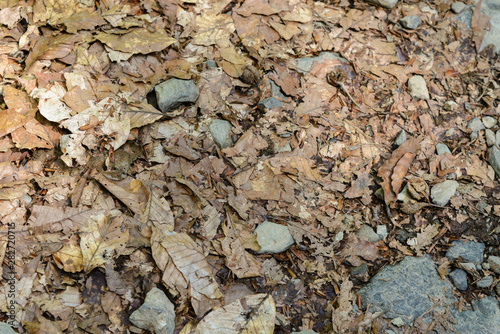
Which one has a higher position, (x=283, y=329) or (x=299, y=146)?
(x=299, y=146)

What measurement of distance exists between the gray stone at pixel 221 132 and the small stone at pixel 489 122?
2730 mm

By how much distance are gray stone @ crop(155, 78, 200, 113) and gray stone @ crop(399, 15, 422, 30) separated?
2591 millimetres

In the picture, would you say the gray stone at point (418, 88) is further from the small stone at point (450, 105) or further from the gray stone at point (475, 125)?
the gray stone at point (475, 125)

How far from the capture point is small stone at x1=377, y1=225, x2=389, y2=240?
3.04 metres

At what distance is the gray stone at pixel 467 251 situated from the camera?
10.0 ft

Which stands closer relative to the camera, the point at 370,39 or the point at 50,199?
the point at 50,199

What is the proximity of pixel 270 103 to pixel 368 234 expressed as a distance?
1479 mm

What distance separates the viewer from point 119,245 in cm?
260

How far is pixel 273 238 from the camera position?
282 centimetres

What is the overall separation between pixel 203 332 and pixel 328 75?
8.69 ft

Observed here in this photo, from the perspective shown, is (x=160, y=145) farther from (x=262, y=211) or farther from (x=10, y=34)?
(x=10, y=34)

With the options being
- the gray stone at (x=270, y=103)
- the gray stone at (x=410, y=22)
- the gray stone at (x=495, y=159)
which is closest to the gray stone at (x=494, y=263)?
the gray stone at (x=495, y=159)

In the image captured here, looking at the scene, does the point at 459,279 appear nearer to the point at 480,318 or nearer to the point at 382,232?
the point at 480,318

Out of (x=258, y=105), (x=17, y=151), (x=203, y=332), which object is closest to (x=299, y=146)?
(x=258, y=105)
